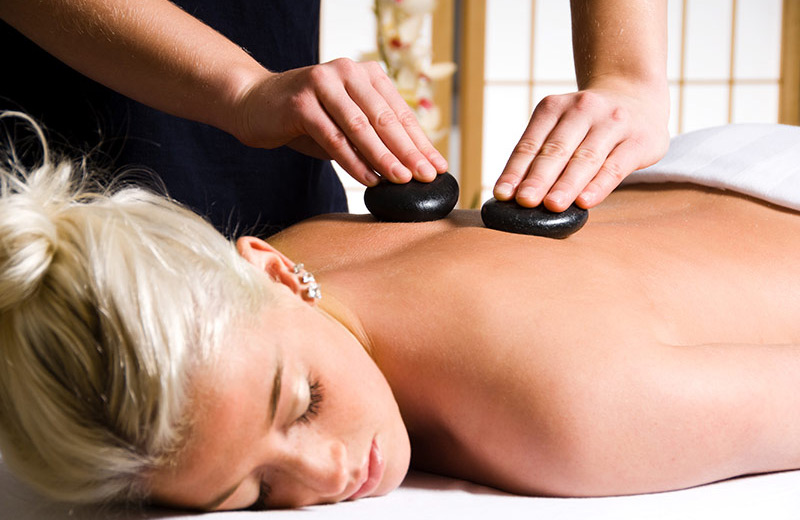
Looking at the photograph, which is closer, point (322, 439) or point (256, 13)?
point (322, 439)

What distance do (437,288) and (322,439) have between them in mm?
256

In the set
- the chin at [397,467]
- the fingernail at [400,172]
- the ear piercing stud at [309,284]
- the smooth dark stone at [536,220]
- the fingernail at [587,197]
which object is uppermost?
the fingernail at [400,172]

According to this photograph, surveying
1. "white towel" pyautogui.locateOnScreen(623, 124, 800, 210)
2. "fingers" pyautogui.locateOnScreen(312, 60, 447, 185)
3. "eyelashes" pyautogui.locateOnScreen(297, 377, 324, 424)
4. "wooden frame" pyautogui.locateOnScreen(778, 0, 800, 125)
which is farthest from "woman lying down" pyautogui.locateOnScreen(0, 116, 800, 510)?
"wooden frame" pyautogui.locateOnScreen(778, 0, 800, 125)

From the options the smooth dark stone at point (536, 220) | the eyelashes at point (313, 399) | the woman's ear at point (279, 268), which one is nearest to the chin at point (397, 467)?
the eyelashes at point (313, 399)

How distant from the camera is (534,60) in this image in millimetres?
4664

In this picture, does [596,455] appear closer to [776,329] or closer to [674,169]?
[776,329]

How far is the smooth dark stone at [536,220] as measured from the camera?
1.17 metres

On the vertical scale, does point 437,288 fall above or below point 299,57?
below

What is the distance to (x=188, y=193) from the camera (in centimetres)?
168

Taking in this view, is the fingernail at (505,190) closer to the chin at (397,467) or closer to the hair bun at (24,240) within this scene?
the chin at (397,467)

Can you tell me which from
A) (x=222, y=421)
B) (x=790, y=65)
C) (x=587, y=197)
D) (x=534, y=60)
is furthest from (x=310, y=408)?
(x=790, y=65)

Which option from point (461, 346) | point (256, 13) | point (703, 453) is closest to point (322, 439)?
point (461, 346)

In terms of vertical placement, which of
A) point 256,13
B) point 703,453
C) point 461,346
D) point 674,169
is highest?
point 256,13

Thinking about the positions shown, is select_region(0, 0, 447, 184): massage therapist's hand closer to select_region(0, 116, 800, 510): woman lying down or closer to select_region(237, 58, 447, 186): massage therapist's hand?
select_region(237, 58, 447, 186): massage therapist's hand
